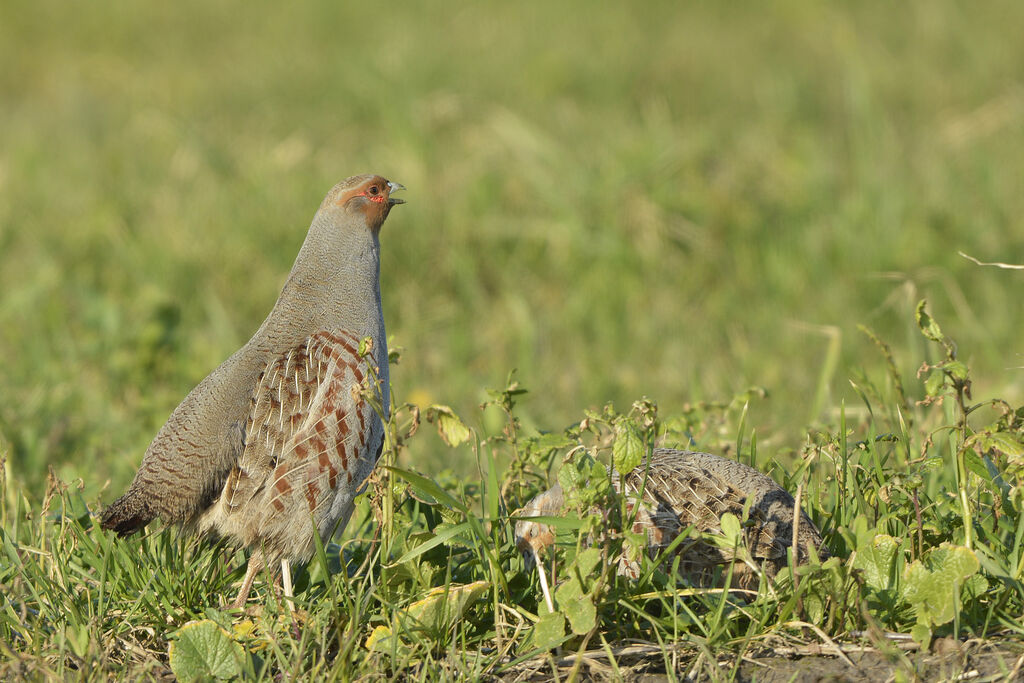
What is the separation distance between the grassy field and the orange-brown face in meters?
0.82

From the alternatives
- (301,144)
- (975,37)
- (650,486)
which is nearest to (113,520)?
(650,486)

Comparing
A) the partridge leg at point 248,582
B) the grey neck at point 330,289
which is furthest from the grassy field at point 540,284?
the grey neck at point 330,289

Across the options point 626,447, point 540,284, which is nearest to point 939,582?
point 626,447

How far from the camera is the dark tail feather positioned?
290cm

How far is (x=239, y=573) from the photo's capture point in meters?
3.19

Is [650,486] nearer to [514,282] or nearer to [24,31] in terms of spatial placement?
[514,282]

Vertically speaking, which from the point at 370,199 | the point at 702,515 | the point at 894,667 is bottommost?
the point at 894,667

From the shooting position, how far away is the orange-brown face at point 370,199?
340cm

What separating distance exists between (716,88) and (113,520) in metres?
7.09

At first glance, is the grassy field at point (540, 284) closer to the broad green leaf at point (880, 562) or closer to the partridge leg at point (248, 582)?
the broad green leaf at point (880, 562)

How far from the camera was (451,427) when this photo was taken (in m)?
2.71

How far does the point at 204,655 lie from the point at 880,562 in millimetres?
1527

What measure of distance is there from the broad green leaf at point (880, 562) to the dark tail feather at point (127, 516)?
175cm

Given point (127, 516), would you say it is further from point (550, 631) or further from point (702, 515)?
point (702, 515)
